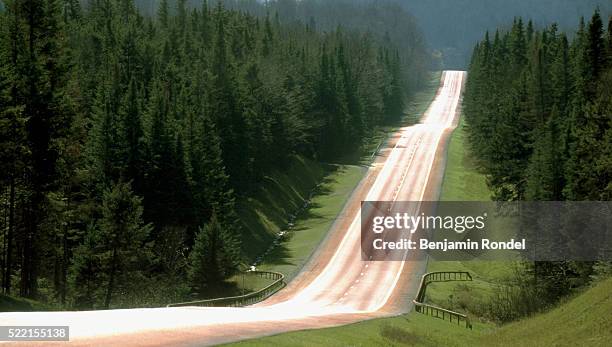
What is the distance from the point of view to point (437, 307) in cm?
5009

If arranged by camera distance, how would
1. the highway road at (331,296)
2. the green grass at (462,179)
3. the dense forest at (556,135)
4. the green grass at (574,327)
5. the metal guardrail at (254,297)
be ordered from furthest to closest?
the green grass at (462,179) → the dense forest at (556,135) → the metal guardrail at (254,297) → the green grass at (574,327) → the highway road at (331,296)

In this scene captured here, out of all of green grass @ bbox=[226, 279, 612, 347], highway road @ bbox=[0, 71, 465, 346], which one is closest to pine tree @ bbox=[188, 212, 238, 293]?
highway road @ bbox=[0, 71, 465, 346]

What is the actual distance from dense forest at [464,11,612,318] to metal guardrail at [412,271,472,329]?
6.19 meters

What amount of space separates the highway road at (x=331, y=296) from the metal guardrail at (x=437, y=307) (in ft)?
2.98

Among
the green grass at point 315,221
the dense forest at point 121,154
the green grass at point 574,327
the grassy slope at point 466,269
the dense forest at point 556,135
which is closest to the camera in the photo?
the green grass at point 574,327

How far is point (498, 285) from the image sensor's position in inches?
2360

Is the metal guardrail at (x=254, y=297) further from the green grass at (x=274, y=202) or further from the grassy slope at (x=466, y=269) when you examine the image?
the grassy slope at (x=466, y=269)

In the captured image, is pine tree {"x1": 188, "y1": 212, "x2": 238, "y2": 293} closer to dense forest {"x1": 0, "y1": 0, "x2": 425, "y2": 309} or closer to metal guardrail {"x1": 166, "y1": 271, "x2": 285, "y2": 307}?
dense forest {"x1": 0, "y1": 0, "x2": 425, "y2": 309}

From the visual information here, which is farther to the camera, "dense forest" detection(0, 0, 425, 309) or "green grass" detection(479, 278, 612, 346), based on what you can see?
"dense forest" detection(0, 0, 425, 309)

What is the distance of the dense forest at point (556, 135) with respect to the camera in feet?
171

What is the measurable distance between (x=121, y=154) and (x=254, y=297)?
13946mm

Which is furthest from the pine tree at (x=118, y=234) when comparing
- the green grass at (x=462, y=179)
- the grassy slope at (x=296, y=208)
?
the green grass at (x=462, y=179)

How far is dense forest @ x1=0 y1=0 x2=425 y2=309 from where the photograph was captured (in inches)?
1773

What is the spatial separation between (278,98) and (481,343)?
198ft
